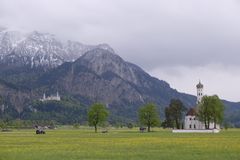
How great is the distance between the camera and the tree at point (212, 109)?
159 metres

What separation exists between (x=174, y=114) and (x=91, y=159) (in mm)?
137574

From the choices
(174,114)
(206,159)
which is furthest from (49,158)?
(174,114)

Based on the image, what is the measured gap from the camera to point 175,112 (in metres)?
176

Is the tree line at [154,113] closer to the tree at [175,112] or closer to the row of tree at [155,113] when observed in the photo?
the row of tree at [155,113]

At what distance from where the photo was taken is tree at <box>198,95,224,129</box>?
15900cm

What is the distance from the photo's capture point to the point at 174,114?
177 m

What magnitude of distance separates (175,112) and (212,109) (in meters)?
19.6

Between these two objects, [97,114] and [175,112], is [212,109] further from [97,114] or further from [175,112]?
[97,114]

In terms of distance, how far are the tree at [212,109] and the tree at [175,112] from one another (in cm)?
1276

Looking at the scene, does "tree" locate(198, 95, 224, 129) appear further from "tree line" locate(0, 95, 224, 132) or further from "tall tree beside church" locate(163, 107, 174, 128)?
"tall tree beside church" locate(163, 107, 174, 128)

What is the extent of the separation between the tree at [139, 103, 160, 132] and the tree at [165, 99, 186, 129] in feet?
41.8

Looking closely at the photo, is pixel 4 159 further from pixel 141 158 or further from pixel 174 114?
pixel 174 114

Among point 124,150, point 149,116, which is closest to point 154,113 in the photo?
point 149,116

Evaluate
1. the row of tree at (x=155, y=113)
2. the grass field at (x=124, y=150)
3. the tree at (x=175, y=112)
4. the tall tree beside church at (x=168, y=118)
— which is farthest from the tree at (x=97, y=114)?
the grass field at (x=124, y=150)
